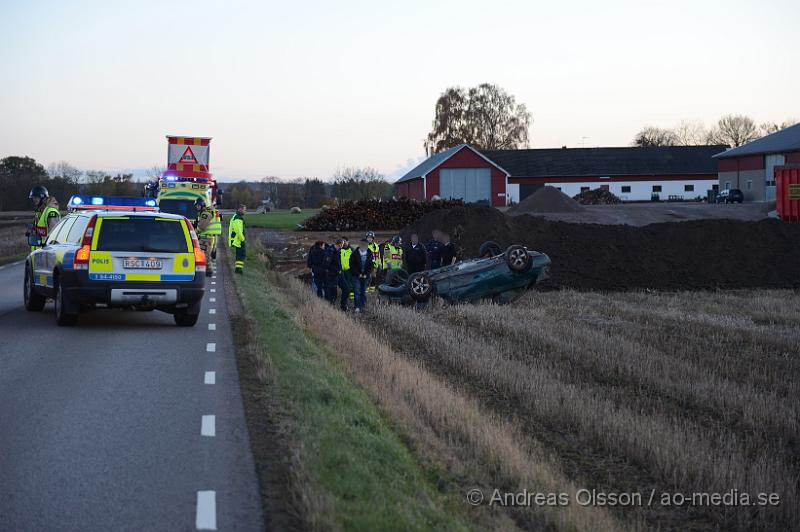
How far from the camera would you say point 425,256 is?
78.5 ft

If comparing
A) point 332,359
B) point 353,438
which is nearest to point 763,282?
point 332,359

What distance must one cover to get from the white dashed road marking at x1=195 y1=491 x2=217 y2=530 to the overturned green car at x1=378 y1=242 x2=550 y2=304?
15.5m

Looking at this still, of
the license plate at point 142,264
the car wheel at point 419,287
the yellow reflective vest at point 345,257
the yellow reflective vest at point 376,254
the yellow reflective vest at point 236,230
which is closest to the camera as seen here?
the license plate at point 142,264

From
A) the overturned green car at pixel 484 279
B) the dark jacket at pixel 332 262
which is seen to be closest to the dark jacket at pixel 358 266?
the dark jacket at pixel 332 262

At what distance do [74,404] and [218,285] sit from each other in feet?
46.7

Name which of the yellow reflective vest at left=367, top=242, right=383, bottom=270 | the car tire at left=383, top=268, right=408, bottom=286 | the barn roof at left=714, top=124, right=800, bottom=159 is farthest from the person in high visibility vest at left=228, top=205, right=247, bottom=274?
the barn roof at left=714, top=124, right=800, bottom=159

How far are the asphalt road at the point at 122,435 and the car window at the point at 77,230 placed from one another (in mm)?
1434

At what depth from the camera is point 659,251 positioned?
1173 inches

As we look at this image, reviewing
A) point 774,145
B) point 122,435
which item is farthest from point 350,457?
point 774,145

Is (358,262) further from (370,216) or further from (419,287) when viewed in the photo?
(370,216)

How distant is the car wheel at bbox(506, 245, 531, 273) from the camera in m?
21.8

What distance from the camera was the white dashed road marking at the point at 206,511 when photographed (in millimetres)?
5906

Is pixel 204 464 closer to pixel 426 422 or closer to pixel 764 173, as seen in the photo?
pixel 426 422

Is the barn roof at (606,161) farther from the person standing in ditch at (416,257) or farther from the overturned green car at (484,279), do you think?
the overturned green car at (484,279)
